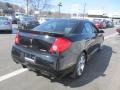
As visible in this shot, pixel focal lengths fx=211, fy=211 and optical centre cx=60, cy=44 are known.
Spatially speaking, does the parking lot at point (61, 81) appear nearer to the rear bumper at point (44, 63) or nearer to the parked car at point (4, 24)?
the rear bumper at point (44, 63)

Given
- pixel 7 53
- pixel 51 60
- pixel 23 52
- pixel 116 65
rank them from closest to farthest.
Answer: pixel 51 60
pixel 23 52
pixel 116 65
pixel 7 53

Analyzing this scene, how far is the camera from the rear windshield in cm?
600

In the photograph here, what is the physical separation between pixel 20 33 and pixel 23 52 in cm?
60

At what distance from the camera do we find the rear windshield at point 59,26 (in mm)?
6005

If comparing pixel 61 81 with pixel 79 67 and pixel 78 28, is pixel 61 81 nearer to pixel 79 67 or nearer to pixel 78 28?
pixel 79 67

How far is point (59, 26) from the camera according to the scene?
626 cm

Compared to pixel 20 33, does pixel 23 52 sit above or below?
below

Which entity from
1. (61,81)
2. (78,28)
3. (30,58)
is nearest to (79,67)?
(61,81)

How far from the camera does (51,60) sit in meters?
4.70

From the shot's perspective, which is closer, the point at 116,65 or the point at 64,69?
the point at 64,69

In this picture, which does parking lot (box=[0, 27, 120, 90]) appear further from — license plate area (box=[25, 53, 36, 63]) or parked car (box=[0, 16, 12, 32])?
parked car (box=[0, 16, 12, 32])

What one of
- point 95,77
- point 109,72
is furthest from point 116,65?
point 95,77

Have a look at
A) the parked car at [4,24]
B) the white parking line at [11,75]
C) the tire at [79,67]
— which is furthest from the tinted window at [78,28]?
the parked car at [4,24]

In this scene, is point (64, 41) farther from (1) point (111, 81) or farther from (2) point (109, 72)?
(2) point (109, 72)
